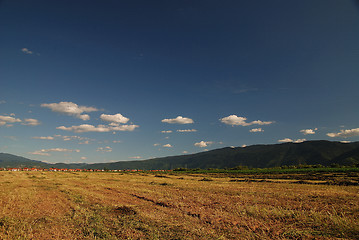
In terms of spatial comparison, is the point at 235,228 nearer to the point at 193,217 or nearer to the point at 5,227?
the point at 193,217

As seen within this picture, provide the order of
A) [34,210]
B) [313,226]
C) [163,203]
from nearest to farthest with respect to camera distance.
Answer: [313,226], [34,210], [163,203]

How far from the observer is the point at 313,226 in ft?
21.8

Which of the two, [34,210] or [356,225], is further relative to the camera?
[34,210]

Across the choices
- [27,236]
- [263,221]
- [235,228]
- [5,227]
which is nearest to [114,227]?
[27,236]

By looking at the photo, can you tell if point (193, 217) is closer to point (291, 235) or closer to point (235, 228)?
point (235, 228)

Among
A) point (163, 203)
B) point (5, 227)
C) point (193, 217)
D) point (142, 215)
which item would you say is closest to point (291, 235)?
point (193, 217)

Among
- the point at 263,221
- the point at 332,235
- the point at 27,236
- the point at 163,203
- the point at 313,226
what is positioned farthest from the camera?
the point at 163,203

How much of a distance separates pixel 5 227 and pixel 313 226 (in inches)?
440

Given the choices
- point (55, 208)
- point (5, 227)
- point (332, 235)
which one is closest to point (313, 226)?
point (332, 235)

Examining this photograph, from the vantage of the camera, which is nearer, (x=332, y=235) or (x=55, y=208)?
(x=332, y=235)

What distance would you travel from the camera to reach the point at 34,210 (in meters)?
9.39

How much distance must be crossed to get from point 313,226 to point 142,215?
22.0 ft

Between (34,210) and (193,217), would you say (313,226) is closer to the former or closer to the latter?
(193,217)

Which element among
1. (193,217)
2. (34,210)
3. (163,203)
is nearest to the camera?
(193,217)
